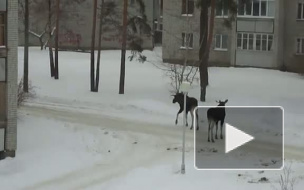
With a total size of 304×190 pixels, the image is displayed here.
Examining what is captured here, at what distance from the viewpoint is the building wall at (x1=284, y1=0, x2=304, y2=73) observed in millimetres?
43000

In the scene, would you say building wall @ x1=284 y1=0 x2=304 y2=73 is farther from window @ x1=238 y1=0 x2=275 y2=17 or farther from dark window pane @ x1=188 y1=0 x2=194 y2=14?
dark window pane @ x1=188 y1=0 x2=194 y2=14

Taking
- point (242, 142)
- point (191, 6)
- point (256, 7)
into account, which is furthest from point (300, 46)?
point (242, 142)

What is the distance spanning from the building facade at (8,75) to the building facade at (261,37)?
24.8m

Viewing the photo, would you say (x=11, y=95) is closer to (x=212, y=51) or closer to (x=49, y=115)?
(x=49, y=115)

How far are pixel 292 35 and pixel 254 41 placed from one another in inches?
113

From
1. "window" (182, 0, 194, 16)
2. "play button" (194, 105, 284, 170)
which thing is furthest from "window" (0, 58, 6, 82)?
"window" (182, 0, 194, 16)

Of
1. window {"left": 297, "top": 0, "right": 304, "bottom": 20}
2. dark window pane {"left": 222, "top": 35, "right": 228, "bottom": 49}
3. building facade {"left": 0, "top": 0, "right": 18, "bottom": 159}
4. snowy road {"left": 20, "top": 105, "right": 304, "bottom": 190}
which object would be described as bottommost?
snowy road {"left": 20, "top": 105, "right": 304, "bottom": 190}

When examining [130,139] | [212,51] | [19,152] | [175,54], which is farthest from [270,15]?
[19,152]

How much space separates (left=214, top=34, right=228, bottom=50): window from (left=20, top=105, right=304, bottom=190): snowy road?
22295 millimetres

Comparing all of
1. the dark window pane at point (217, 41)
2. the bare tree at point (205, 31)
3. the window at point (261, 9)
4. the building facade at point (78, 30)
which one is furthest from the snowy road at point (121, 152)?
the building facade at point (78, 30)

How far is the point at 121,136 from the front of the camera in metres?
20.2

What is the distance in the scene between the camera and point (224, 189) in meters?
13.7

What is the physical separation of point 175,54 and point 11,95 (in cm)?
3048

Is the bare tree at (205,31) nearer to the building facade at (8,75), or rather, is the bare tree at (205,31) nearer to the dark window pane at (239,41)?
the building facade at (8,75)
